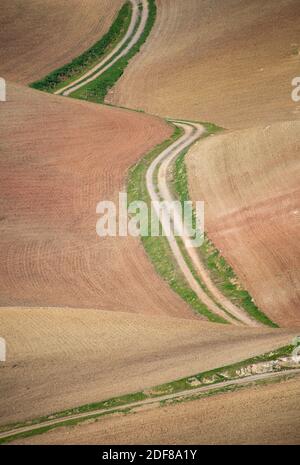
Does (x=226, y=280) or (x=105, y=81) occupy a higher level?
(x=105, y=81)

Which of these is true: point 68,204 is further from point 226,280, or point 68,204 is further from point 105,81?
point 105,81

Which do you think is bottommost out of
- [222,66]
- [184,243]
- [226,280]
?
[226,280]

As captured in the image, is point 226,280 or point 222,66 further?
point 222,66

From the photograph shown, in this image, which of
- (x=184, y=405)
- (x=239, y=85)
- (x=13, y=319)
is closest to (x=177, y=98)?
(x=239, y=85)

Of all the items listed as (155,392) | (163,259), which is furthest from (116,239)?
(155,392)

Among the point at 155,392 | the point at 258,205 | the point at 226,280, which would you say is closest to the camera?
the point at 155,392

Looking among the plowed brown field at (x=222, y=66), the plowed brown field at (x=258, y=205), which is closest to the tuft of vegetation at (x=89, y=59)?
the plowed brown field at (x=222, y=66)

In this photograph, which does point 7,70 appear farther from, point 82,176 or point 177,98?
point 82,176
